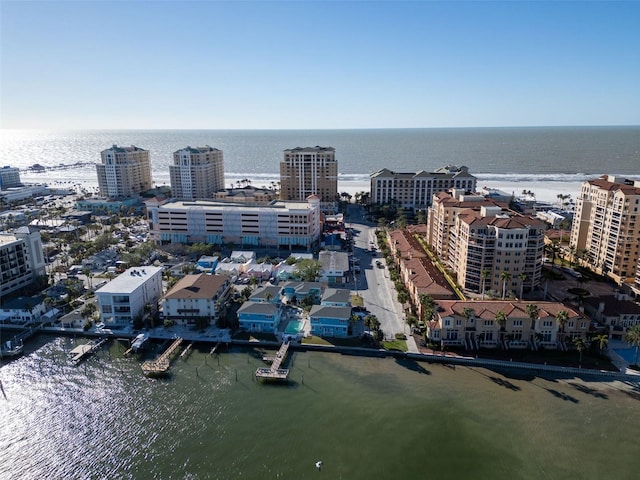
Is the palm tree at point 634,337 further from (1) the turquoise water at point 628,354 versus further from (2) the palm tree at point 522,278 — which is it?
(2) the palm tree at point 522,278

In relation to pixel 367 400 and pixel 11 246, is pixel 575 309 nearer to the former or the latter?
pixel 367 400

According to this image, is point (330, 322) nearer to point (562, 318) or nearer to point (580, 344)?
point (562, 318)

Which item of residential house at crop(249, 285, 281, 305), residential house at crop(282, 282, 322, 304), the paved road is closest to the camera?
the paved road

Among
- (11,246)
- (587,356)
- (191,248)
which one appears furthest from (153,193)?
(587,356)

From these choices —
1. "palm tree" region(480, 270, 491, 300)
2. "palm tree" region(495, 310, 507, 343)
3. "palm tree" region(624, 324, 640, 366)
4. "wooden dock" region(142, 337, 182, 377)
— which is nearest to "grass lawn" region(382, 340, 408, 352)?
"palm tree" region(495, 310, 507, 343)

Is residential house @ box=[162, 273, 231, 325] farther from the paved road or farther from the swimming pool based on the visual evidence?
the swimming pool

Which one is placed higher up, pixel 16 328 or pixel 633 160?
pixel 633 160
